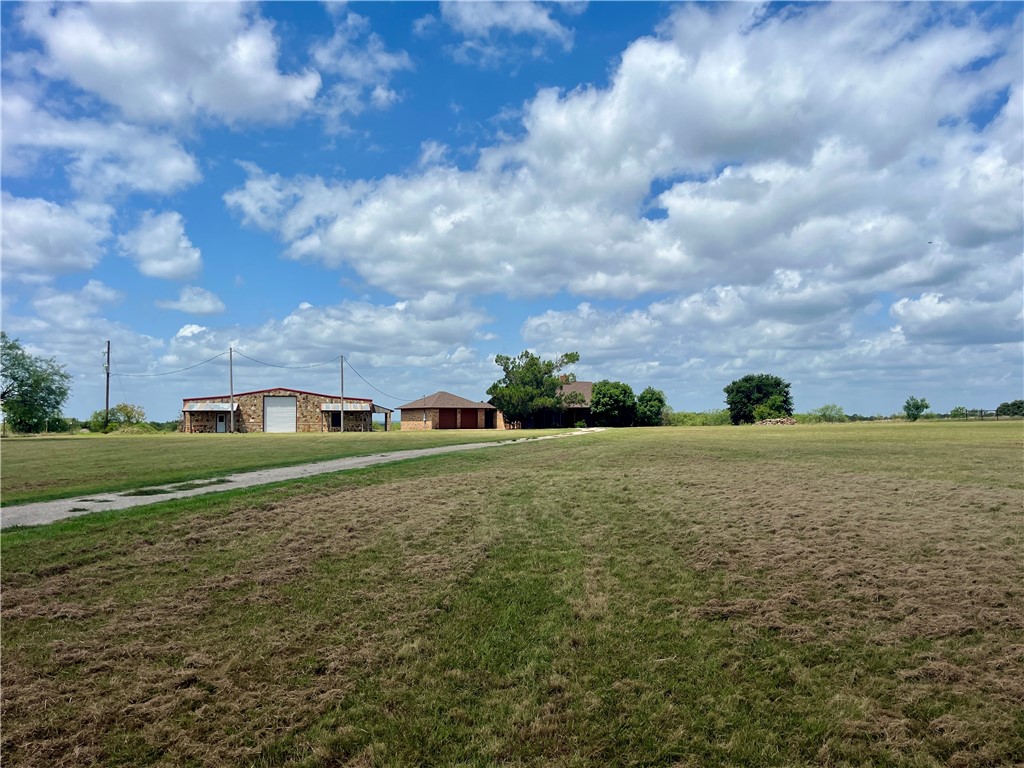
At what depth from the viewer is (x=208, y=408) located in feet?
226

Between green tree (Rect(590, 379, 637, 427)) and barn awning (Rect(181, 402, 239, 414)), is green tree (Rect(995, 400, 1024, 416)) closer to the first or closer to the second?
green tree (Rect(590, 379, 637, 427))

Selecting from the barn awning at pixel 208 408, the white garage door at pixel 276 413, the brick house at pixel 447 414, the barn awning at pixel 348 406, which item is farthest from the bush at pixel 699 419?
the barn awning at pixel 208 408

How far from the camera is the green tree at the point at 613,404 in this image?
70.5 meters

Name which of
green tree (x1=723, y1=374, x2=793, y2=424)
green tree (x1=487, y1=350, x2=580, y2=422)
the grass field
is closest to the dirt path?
the grass field

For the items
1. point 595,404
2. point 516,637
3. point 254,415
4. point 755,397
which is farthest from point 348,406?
point 516,637

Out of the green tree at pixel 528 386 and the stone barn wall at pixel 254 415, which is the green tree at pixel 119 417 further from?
the green tree at pixel 528 386

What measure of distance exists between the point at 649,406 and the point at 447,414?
1003 inches

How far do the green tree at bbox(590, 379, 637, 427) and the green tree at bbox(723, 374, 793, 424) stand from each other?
14.8 metres

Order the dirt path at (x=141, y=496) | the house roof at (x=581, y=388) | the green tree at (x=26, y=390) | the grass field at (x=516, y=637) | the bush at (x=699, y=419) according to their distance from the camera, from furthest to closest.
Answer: the house roof at (x=581, y=388) < the bush at (x=699, y=419) < the green tree at (x=26, y=390) < the dirt path at (x=141, y=496) < the grass field at (x=516, y=637)

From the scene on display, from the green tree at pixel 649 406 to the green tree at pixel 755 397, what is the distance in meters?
11.2

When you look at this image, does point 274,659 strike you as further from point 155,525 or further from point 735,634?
point 155,525

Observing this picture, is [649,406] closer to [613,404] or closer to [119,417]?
[613,404]

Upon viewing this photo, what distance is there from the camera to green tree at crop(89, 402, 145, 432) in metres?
67.3

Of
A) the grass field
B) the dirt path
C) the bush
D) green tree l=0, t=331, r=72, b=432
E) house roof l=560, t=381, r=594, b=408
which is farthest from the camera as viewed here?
house roof l=560, t=381, r=594, b=408
